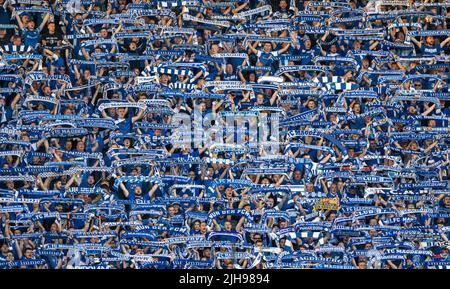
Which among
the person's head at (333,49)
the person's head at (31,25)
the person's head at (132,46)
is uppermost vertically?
the person's head at (31,25)

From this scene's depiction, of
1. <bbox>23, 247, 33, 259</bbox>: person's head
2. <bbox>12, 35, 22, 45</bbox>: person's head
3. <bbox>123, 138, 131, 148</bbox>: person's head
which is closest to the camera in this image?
<bbox>23, 247, 33, 259</bbox>: person's head

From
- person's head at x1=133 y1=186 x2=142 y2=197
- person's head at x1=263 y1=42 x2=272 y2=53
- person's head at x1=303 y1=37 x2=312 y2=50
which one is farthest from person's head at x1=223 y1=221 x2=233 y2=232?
person's head at x1=303 y1=37 x2=312 y2=50

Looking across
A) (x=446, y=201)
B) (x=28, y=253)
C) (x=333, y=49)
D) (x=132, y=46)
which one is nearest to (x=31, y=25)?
(x=132, y=46)

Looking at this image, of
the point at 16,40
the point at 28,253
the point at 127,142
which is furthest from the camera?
the point at 16,40

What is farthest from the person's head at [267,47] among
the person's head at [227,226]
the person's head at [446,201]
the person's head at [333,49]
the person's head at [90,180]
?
the person's head at [446,201]

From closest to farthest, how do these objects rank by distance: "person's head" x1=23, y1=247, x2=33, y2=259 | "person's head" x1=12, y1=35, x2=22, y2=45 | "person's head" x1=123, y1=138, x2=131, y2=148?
"person's head" x1=23, y1=247, x2=33, y2=259 < "person's head" x1=123, y1=138, x2=131, y2=148 < "person's head" x1=12, y1=35, x2=22, y2=45

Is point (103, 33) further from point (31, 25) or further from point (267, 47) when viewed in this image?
point (267, 47)

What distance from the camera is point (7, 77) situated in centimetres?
618

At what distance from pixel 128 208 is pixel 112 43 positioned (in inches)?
47.7

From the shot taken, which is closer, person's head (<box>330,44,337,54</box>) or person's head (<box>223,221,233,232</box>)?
person's head (<box>223,221,233,232</box>)

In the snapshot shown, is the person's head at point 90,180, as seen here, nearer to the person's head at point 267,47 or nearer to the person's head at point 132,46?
the person's head at point 132,46

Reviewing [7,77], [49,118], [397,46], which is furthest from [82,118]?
[397,46]

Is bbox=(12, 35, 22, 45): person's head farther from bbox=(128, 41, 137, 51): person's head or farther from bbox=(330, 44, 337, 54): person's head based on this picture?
bbox=(330, 44, 337, 54): person's head
